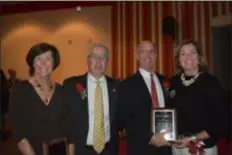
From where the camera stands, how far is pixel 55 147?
1655mm

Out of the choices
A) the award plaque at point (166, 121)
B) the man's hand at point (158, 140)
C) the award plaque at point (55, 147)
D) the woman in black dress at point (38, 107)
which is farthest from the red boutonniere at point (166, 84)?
the award plaque at point (55, 147)

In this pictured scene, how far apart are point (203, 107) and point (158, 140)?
1.18 ft

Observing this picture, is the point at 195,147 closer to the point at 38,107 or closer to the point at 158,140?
the point at 158,140

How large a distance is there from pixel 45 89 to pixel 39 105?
0.39 ft

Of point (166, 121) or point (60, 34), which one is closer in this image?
point (166, 121)

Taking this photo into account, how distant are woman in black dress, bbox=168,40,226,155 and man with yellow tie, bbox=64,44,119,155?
1.41ft

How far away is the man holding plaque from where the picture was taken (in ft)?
7.32

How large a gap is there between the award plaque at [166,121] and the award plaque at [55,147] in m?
0.67

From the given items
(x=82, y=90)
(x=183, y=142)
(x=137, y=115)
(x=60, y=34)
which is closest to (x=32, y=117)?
(x=82, y=90)

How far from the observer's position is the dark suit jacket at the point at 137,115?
2.23 metres

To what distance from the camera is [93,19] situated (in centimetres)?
643

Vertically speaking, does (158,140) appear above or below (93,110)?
below

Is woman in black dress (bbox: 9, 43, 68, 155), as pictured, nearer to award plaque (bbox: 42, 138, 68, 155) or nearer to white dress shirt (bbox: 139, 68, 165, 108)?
award plaque (bbox: 42, 138, 68, 155)

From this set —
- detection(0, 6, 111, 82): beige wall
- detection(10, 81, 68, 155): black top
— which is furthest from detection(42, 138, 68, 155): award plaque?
detection(0, 6, 111, 82): beige wall
